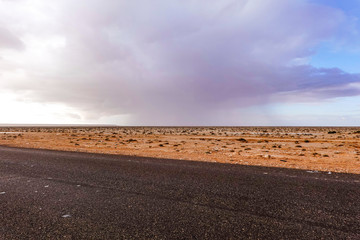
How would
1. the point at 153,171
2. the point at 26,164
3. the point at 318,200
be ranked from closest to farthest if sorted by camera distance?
1. the point at 318,200
2. the point at 153,171
3. the point at 26,164

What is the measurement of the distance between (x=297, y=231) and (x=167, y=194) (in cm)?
302

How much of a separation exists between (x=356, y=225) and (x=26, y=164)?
11.5 m

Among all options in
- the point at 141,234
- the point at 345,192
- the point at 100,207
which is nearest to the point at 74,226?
the point at 100,207

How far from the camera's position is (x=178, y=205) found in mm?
5148

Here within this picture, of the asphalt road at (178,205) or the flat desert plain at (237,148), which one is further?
the flat desert plain at (237,148)

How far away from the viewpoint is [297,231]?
3936 mm

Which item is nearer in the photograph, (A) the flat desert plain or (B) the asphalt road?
(B) the asphalt road

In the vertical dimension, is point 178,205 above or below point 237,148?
above

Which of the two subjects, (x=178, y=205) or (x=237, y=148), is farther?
(x=237, y=148)

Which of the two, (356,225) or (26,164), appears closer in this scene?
(356,225)

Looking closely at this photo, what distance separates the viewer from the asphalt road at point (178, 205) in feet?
12.9

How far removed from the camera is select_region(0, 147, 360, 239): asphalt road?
3932 mm

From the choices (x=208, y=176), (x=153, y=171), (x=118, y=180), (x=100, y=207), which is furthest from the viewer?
(x=153, y=171)

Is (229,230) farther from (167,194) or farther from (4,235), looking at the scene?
(4,235)
